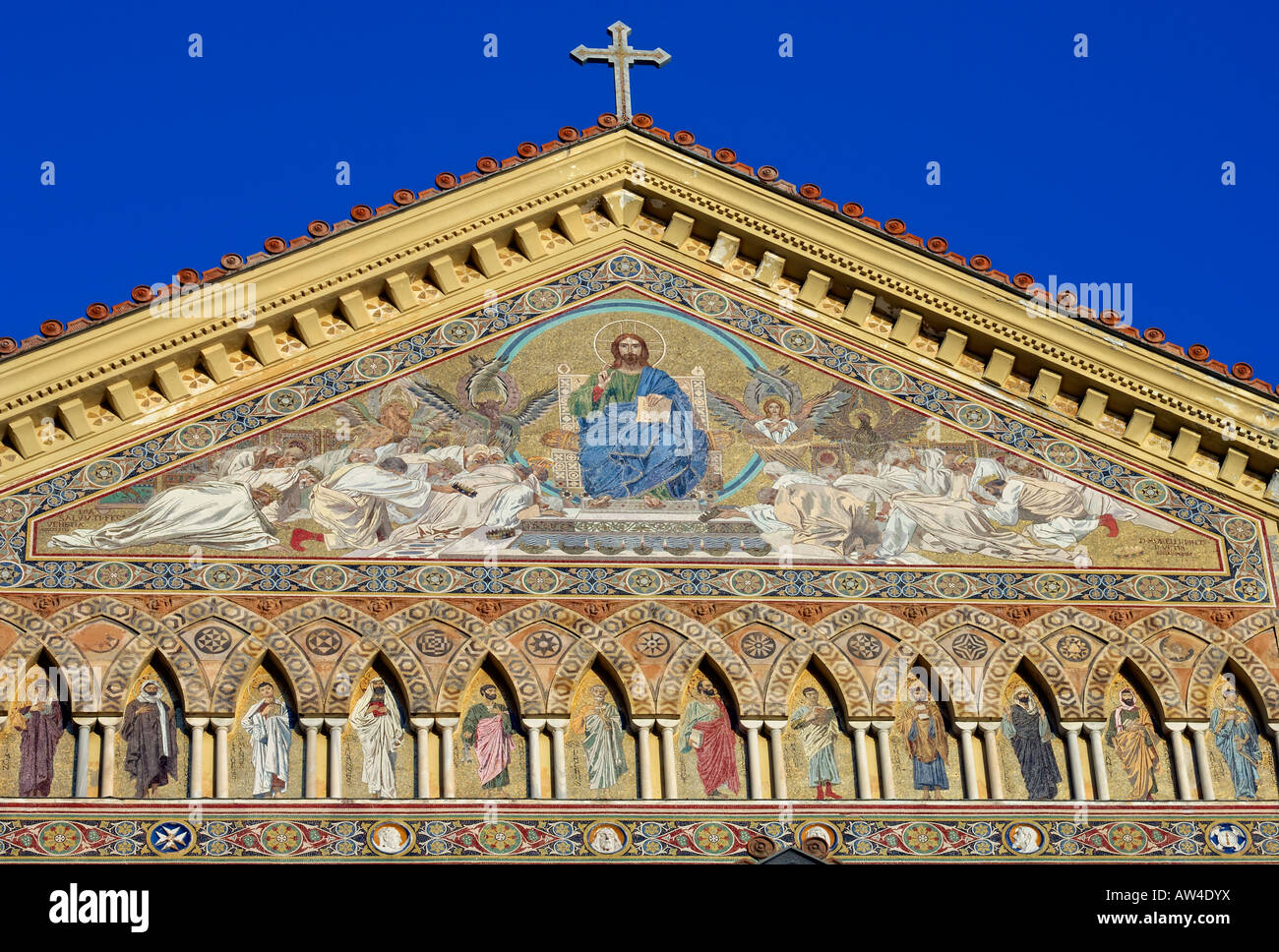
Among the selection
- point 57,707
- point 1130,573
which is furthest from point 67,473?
point 1130,573

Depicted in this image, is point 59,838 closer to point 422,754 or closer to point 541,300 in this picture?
point 422,754

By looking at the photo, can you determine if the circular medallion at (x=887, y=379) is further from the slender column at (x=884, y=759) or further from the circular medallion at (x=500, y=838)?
the circular medallion at (x=500, y=838)

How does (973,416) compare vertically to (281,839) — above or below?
above

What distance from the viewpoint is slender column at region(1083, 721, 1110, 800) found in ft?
53.7

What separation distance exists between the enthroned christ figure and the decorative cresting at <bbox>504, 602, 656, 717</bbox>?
0.89 metres

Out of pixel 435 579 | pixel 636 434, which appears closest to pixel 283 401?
pixel 435 579

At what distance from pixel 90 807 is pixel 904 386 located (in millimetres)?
5791

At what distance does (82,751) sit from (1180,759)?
632cm

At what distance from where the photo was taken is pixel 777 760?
16.2 m

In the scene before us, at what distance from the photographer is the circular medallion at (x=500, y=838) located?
15.6 metres

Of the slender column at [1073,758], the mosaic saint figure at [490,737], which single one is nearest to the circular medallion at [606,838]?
the mosaic saint figure at [490,737]

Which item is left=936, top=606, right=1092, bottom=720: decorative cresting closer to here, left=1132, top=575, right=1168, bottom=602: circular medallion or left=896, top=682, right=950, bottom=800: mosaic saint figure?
left=896, top=682, right=950, bottom=800: mosaic saint figure

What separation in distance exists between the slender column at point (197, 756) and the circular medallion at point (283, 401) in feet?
7.41
